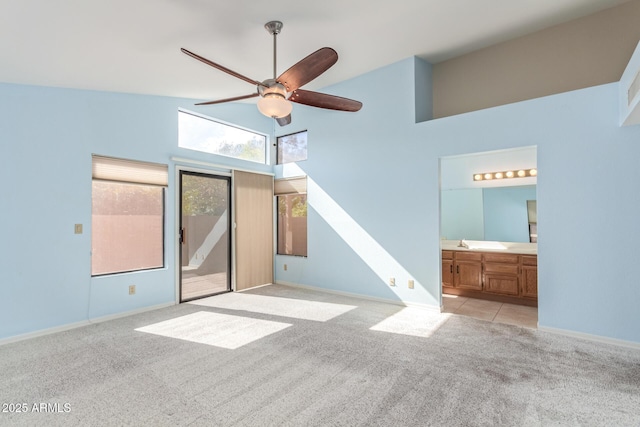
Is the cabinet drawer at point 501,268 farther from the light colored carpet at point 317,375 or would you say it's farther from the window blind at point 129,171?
the window blind at point 129,171

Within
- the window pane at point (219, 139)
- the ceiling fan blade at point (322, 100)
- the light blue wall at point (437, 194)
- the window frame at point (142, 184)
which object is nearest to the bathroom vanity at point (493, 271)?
the light blue wall at point (437, 194)

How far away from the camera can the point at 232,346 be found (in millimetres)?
2975

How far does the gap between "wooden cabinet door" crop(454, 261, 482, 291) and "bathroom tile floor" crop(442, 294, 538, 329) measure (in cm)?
20

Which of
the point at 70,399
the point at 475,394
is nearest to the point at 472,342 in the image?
the point at 475,394

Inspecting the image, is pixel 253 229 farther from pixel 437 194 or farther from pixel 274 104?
pixel 274 104

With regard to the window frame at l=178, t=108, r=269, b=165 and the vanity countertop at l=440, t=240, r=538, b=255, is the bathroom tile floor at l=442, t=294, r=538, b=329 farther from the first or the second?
the window frame at l=178, t=108, r=269, b=165

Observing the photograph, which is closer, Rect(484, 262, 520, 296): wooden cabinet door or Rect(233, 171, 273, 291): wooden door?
Rect(484, 262, 520, 296): wooden cabinet door

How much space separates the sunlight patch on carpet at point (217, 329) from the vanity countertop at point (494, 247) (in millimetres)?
2656

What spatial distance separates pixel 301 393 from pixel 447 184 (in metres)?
4.21

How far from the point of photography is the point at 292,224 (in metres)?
5.82

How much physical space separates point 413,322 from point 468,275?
1.54 meters

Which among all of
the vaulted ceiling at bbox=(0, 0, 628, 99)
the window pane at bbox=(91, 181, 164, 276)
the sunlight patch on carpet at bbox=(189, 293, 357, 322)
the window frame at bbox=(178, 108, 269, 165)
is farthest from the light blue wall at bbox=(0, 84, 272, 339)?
the sunlight patch on carpet at bbox=(189, 293, 357, 322)

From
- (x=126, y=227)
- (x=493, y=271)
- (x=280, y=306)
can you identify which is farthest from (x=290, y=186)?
(x=493, y=271)

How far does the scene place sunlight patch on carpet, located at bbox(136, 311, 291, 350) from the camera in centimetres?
313
